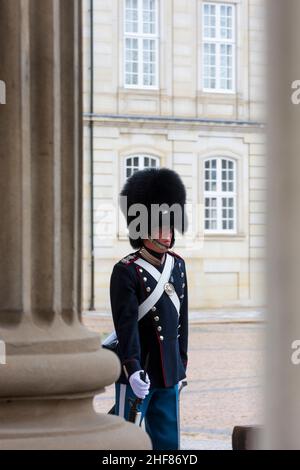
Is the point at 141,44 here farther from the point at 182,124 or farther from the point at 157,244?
the point at 157,244

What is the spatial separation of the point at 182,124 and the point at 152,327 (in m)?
21.0

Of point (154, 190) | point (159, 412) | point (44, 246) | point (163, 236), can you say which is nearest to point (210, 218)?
point (154, 190)

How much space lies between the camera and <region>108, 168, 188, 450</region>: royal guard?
3.74m

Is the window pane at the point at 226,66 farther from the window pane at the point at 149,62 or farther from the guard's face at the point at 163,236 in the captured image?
the guard's face at the point at 163,236

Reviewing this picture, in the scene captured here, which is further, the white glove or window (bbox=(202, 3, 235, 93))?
window (bbox=(202, 3, 235, 93))

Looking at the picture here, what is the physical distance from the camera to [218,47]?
85.0 ft

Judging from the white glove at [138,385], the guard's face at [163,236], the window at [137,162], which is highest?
the window at [137,162]

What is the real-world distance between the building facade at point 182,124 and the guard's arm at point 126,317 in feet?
63.1

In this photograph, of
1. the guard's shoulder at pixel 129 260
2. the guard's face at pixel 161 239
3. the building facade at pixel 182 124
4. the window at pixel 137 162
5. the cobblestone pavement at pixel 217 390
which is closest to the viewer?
the guard's shoulder at pixel 129 260

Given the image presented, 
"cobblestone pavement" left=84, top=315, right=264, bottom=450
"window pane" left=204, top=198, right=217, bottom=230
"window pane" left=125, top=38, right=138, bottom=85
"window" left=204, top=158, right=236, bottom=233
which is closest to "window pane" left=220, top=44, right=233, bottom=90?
"window" left=204, top=158, right=236, bottom=233

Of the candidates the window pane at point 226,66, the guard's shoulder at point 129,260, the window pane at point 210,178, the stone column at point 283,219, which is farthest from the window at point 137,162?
the stone column at point 283,219

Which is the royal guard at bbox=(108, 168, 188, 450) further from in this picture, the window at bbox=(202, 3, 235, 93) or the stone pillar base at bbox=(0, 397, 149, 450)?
the window at bbox=(202, 3, 235, 93)

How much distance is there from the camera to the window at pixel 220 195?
82.2ft

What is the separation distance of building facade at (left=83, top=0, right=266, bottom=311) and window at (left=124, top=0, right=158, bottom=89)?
0.02 meters
